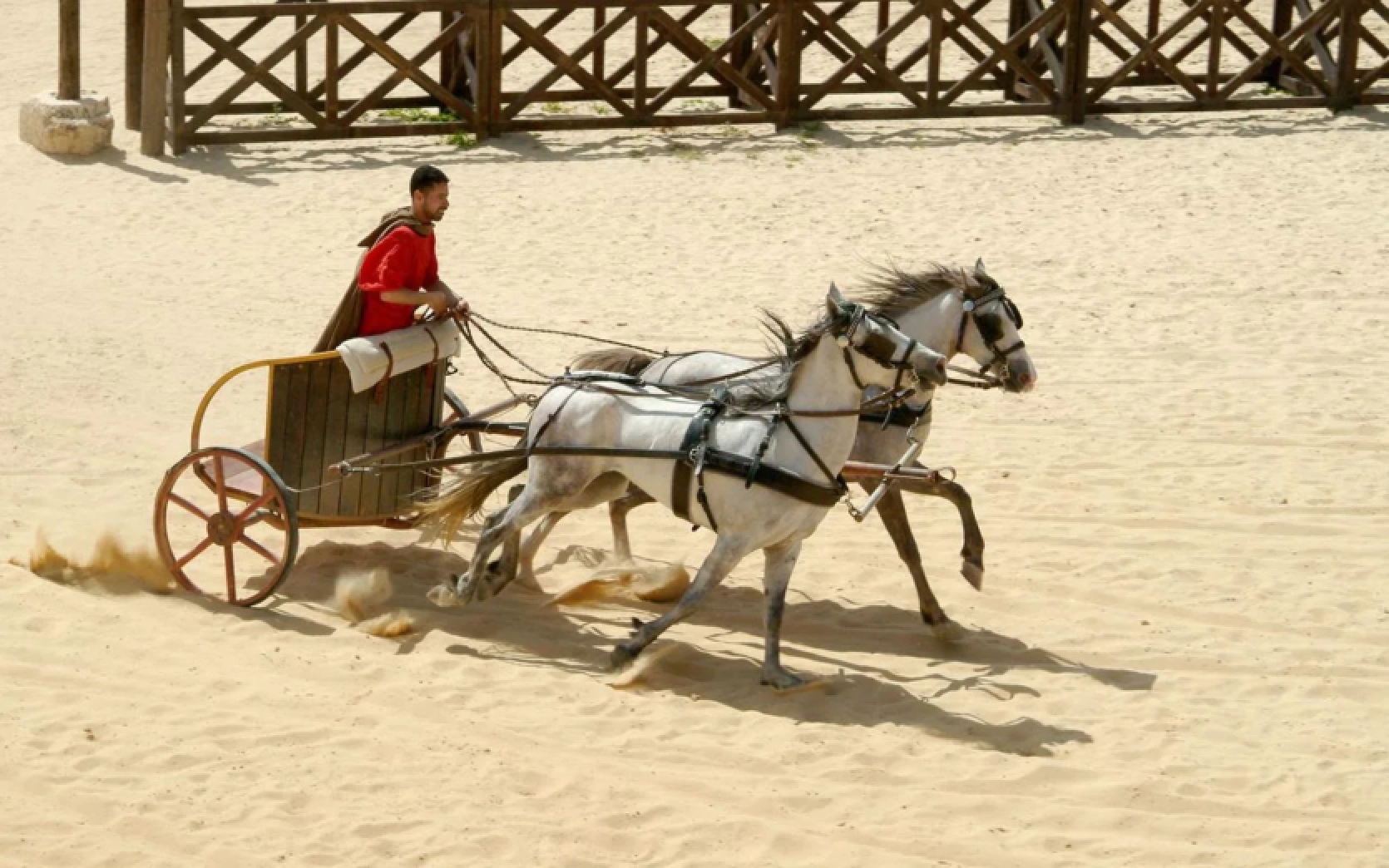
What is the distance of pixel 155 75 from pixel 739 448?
11.3 meters

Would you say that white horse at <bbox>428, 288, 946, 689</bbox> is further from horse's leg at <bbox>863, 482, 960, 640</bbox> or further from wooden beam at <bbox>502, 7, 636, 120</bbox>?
wooden beam at <bbox>502, 7, 636, 120</bbox>

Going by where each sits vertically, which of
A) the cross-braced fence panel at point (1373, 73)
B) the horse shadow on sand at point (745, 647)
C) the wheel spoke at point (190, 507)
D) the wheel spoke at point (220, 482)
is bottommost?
the horse shadow on sand at point (745, 647)

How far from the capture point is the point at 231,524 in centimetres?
862

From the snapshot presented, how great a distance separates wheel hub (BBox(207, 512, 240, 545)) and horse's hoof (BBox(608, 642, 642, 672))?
1.92m

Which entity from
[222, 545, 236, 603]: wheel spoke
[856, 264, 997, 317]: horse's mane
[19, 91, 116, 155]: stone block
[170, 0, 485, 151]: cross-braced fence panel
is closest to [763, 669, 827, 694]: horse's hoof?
[856, 264, 997, 317]: horse's mane

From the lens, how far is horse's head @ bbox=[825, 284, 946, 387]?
295 inches

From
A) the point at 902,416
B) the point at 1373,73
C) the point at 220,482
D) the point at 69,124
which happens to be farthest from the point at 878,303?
the point at 1373,73

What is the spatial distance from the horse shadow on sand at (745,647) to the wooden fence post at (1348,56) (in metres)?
12.7

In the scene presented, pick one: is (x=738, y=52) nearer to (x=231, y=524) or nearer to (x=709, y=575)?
(x=231, y=524)

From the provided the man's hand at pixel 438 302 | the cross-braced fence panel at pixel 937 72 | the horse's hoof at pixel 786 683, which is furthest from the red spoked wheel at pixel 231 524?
the cross-braced fence panel at pixel 937 72

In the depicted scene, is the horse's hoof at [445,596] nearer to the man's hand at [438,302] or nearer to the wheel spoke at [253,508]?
the wheel spoke at [253,508]

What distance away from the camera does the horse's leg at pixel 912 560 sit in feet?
28.6

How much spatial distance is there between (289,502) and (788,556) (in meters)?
2.25

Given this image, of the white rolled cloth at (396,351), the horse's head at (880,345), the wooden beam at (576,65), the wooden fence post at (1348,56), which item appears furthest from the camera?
the wooden fence post at (1348,56)
